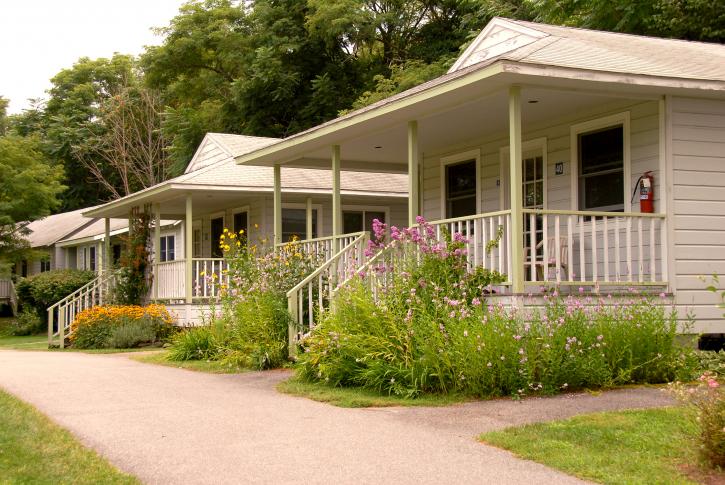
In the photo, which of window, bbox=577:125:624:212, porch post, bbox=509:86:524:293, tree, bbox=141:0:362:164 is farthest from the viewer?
tree, bbox=141:0:362:164

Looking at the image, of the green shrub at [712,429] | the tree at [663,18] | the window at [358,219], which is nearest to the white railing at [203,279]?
the window at [358,219]

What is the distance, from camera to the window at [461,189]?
1476cm

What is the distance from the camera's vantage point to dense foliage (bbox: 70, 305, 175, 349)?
1880 cm

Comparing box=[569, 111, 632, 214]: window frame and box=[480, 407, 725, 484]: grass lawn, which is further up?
box=[569, 111, 632, 214]: window frame

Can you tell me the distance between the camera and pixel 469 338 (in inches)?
344

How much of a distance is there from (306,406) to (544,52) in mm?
5544

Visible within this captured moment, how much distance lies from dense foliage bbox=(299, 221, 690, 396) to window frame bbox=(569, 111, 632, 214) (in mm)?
1826

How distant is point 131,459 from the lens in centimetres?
652

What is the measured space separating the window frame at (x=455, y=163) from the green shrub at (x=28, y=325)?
18.1 metres

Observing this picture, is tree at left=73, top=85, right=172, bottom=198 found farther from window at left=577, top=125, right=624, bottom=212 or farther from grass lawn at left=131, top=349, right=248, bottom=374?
window at left=577, top=125, right=624, bottom=212

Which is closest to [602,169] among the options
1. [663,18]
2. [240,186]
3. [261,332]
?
[261,332]

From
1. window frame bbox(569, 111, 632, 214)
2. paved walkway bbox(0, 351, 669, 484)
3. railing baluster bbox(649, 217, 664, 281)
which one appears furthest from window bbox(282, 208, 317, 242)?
railing baluster bbox(649, 217, 664, 281)

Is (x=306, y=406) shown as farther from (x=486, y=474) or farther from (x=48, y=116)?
(x=48, y=116)

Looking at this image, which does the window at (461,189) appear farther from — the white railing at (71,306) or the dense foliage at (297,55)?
the white railing at (71,306)
